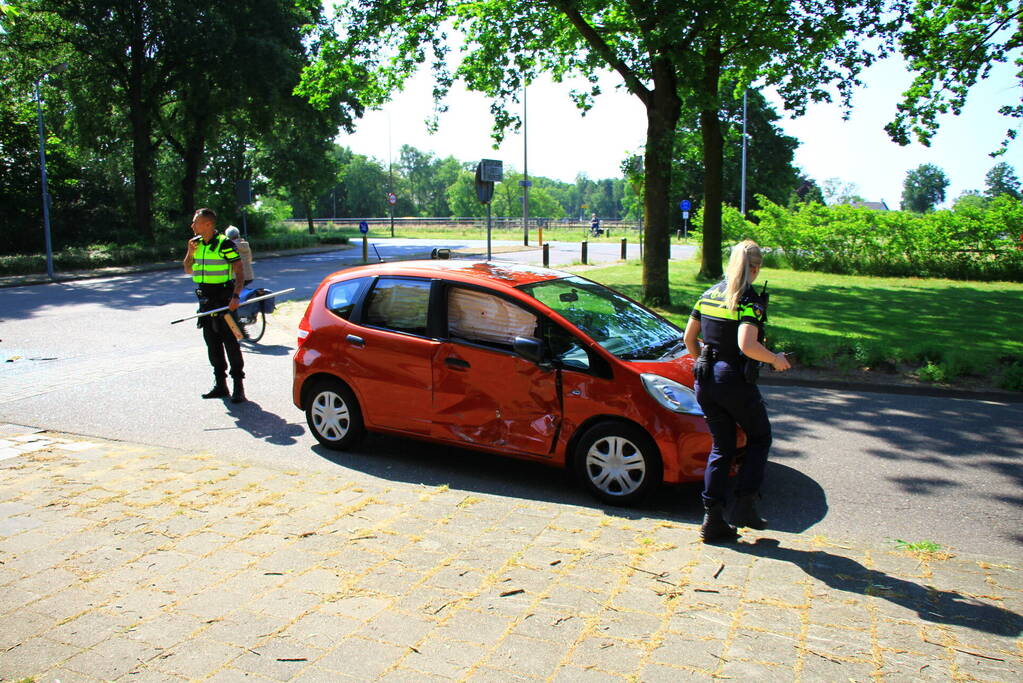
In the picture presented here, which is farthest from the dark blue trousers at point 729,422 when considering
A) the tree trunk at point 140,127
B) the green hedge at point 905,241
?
the tree trunk at point 140,127

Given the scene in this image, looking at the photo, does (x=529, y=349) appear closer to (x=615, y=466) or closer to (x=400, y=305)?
(x=615, y=466)

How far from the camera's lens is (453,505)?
17.4ft

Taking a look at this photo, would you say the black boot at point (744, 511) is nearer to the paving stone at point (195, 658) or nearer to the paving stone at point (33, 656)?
the paving stone at point (195, 658)

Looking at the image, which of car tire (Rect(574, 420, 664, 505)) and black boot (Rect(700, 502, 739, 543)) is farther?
car tire (Rect(574, 420, 664, 505))

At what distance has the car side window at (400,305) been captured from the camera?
6.45 metres

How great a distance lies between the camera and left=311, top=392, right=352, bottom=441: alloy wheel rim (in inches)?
267

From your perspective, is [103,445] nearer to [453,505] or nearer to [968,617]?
[453,505]

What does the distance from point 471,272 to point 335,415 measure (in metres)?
1.62

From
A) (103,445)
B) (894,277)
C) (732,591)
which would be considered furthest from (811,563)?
(894,277)

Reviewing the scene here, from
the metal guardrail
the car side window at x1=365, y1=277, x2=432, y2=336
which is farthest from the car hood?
the metal guardrail

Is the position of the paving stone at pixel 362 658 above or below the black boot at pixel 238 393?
below

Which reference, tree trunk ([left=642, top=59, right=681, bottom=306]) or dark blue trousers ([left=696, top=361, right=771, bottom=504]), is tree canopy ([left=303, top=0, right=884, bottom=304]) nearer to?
tree trunk ([left=642, top=59, right=681, bottom=306])

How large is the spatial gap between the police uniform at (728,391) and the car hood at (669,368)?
33.3 inches

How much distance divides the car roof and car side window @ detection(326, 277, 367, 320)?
0.25 ft
